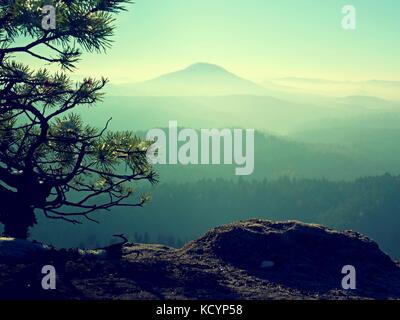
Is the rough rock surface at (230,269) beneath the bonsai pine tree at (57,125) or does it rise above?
beneath

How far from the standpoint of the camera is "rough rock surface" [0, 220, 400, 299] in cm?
1149

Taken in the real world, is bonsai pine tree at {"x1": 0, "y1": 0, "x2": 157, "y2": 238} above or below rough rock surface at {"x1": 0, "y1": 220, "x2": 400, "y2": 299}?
above

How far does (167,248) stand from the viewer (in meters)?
17.1

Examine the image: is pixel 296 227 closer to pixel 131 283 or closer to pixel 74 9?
pixel 131 283

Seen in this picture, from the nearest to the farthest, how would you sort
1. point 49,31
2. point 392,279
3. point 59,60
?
point 49,31
point 59,60
point 392,279

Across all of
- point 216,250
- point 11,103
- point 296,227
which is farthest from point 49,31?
point 296,227

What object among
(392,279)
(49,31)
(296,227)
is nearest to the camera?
(49,31)

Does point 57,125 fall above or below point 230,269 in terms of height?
above

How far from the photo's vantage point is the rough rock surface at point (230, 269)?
1149 centimetres

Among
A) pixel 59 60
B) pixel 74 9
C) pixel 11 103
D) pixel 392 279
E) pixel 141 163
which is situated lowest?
pixel 392 279

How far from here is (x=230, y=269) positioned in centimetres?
1410

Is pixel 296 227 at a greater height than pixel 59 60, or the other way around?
pixel 59 60
